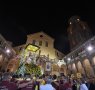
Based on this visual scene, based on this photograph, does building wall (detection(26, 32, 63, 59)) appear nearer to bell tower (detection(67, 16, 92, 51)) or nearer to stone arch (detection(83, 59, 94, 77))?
bell tower (detection(67, 16, 92, 51))

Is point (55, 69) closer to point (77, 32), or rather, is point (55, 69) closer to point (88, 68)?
point (88, 68)

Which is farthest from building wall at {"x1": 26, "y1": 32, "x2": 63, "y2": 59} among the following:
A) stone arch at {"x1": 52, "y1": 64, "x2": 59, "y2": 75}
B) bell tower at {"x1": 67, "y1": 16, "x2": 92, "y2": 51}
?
bell tower at {"x1": 67, "y1": 16, "x2": 92, "y2": 51}

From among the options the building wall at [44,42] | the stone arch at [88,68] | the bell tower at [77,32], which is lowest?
the stone arch at [88,68]

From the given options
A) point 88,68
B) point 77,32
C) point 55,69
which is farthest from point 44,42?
point 88,68

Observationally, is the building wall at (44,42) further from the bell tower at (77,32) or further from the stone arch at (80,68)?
the bell tower at (77,32)

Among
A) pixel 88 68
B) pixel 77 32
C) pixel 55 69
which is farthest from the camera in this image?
pixel 77 32

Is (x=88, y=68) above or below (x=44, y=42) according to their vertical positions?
below

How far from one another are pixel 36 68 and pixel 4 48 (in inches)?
587

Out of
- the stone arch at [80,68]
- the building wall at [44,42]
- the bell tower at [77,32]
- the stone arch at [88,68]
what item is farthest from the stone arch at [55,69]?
the bell tower at [77,32]

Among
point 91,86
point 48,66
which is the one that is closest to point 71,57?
point 48,66

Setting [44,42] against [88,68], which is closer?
[88,68]

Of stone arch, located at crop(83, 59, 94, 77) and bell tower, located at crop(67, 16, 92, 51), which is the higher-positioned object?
bell tower, located at crop(67, 16, 92, 51)

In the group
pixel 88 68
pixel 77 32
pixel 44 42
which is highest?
pixel 77 32

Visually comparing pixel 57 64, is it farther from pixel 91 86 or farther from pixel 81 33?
pixel 91 86
